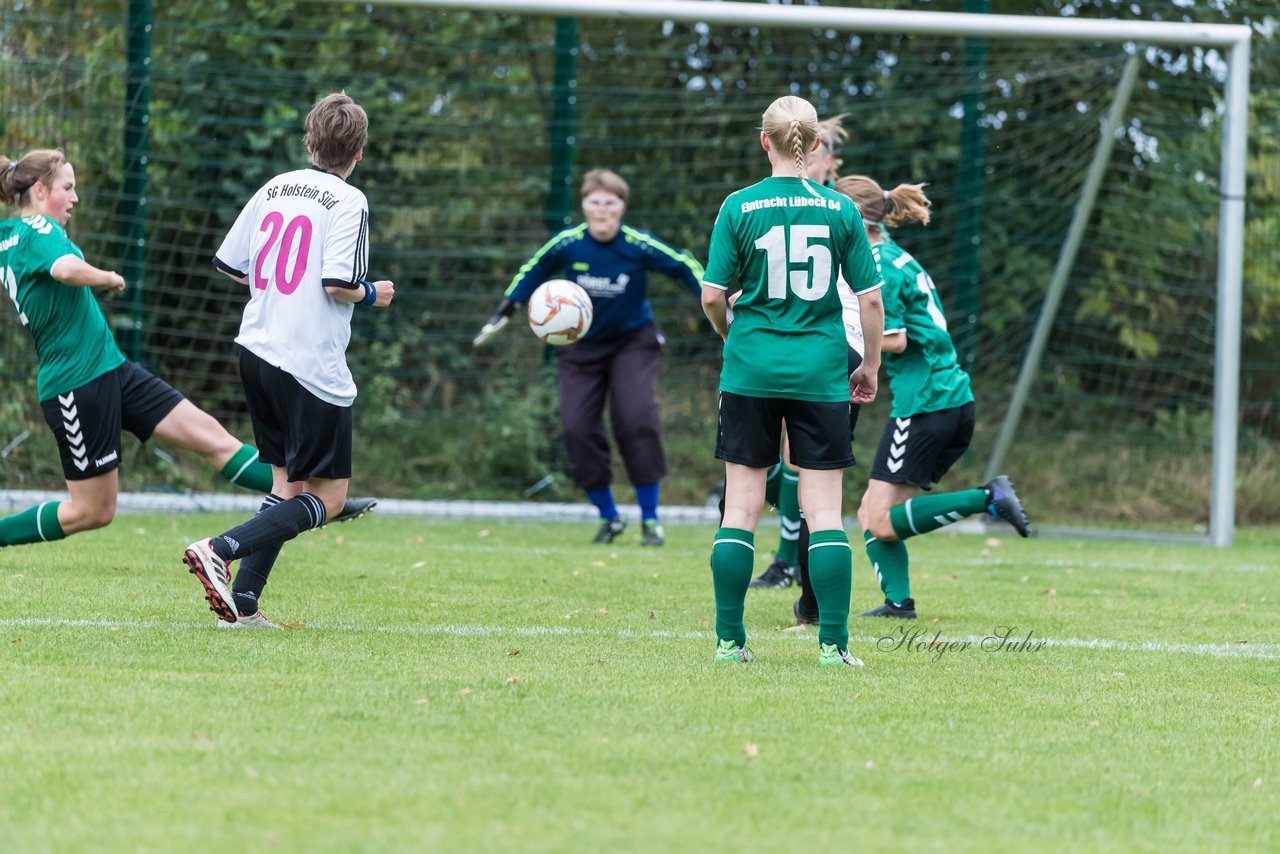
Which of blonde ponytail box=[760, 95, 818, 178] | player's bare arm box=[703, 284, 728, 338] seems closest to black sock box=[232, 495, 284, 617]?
player's bare arm box=[703, 284, 728, 338]

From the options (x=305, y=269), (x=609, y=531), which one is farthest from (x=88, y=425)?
(x=609, y=531)

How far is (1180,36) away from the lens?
408 inches

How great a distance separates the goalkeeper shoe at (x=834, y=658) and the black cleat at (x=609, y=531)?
4.41 metres

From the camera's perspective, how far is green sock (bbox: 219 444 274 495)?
22.3ft

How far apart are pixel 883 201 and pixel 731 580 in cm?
189

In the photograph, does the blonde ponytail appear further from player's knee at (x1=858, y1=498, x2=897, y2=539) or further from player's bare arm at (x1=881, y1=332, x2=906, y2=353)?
player's knee at (x1=858, y1=498, x2=897, y2=539)

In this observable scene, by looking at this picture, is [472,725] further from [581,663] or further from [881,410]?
[881,410]

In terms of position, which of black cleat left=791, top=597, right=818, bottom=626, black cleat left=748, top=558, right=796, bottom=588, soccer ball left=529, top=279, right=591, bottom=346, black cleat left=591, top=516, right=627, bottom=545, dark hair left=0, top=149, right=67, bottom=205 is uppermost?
dark hair left=0, top=149, right=67, bottom=205

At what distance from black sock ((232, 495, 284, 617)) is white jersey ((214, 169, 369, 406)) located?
53cm

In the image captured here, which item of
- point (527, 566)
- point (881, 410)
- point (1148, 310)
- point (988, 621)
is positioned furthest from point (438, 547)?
point (1148, 310)

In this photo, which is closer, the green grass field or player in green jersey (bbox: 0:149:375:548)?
the green grass field

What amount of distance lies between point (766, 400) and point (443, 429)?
7145 mm

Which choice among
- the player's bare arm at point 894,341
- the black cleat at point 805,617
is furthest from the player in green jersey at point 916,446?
the black cleat at point 805,617

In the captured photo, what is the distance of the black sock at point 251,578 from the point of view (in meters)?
5.44
